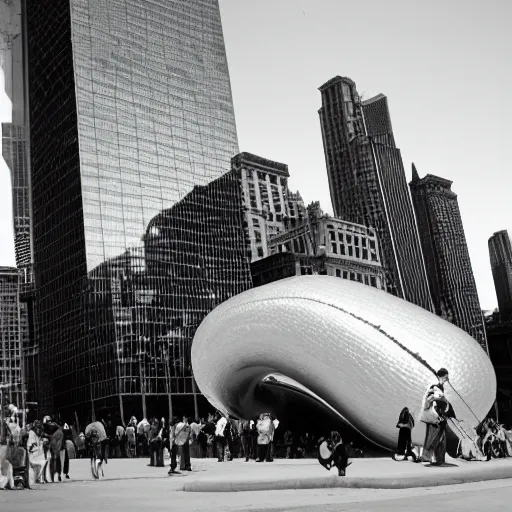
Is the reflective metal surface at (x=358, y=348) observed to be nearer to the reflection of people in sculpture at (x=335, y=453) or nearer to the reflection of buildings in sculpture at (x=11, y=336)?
the reflection of people in sculpture at (x=335, y=453)

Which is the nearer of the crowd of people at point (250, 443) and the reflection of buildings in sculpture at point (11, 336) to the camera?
the crowd of people at point (250, 443)

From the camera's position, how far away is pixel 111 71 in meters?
82.4

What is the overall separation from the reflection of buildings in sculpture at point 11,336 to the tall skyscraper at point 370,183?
56335mm

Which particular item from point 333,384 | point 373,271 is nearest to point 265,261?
point 373,271

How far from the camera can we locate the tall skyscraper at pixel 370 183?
410 ft

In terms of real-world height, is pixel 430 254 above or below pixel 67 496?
above

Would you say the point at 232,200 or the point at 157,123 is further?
the point at 232,200

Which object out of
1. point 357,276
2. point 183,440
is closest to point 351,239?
point 357,276

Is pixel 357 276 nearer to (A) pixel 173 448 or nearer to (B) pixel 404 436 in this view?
(A) pixel 173 448

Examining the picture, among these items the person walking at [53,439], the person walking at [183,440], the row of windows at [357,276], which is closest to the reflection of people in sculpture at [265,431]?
the person walking at [183,440]

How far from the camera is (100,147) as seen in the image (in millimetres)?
78438

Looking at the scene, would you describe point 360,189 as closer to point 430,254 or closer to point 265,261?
point 430,254

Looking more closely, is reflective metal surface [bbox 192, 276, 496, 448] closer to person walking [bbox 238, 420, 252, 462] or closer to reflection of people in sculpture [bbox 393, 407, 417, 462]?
reflection of people in sculpture [bbox 393, 407, 417, 462]

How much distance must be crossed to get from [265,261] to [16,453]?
84.7m
